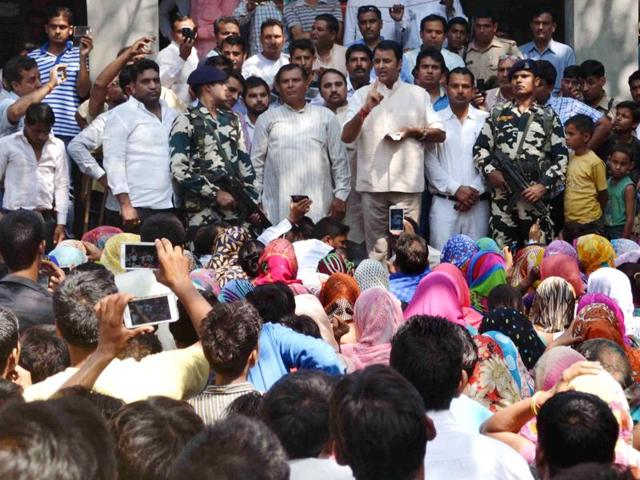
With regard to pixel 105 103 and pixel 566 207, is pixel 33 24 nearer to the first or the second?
pixel 105 103

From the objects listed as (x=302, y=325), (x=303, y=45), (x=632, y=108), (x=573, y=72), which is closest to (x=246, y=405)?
(x=302, y=325)

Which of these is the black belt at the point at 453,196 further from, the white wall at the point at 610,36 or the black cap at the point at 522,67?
the white wall at the point at 610,36

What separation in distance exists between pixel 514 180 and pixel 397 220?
1.40 meters

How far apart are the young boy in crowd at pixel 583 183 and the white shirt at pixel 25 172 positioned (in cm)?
416

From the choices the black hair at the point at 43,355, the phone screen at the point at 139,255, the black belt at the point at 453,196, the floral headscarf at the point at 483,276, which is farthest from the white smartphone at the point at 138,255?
the black belt at the point at 453,196

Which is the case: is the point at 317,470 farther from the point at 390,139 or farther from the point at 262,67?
the point at 262,67

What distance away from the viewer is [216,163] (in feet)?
34.4

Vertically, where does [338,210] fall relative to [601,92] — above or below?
below

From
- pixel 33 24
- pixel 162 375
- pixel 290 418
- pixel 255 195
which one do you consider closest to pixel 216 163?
pixel 255 195

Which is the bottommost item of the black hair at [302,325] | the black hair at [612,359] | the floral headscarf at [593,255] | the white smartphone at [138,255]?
the floral headscarf at [593,255]

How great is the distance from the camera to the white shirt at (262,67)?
1225 cm

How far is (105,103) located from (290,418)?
25.8 feet

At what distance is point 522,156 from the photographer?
11.1 meters

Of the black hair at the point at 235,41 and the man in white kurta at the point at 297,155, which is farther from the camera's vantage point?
the black hair at the point at 235,41
